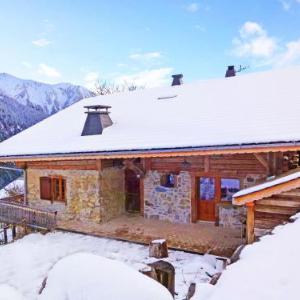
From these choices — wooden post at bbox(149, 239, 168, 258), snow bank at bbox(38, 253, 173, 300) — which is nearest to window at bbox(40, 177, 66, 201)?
wooden post at bbox(149, 239, 168, 258)

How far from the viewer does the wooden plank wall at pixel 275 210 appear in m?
7.67

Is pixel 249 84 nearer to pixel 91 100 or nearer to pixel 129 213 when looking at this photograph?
pixel 129 213

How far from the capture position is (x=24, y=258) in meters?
9.82

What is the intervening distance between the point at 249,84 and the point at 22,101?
150ft

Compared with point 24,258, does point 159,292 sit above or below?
above

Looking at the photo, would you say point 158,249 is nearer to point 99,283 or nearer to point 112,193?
point 99,283

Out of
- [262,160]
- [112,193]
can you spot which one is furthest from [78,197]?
[262,160]

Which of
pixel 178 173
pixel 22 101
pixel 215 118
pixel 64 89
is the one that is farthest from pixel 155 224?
pixel 64 89

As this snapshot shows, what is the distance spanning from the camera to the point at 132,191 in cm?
1445

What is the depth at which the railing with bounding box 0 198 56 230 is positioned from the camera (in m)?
12.5

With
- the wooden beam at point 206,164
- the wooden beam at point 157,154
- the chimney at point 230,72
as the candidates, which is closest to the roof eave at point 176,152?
the wooden beam at point 157,154

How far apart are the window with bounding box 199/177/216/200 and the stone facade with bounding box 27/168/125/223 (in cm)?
345

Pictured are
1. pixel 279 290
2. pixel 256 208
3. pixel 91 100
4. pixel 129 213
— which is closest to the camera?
pixel 279 290

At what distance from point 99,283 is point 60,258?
6.66 meters
